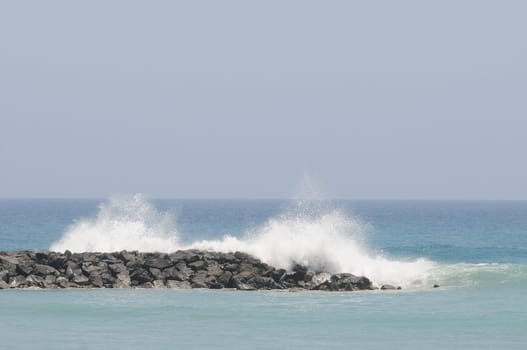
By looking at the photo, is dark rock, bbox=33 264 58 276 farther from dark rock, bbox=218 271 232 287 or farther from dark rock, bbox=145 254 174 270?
dark rock, bbox=218 271 232 287

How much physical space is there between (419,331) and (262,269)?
1054cm

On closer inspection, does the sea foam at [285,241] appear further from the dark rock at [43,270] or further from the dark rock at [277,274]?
the dark rock at [43,270]

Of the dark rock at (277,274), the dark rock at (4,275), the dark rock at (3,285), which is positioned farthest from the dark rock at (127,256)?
the dark rock at (277,274)

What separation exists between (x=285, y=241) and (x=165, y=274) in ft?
15.2

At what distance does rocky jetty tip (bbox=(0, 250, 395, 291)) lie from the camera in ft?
114

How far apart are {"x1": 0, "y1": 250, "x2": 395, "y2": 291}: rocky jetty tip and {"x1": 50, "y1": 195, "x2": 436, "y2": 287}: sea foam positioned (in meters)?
1.00

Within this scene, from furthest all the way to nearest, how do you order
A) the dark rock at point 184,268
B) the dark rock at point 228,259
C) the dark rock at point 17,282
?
1. the dark rock at point 228,259
2. the dark rock at point 184,268
3. the dark rock at point 17,282

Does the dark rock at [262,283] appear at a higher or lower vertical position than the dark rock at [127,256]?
lower

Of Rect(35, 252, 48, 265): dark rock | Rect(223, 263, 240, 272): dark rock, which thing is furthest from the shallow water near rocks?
Rect(35, 252, 48, 265): dark rock

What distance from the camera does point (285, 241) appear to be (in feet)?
124

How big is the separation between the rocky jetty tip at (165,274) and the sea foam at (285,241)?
100 cm

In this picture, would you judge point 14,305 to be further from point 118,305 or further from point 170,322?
point 170,322

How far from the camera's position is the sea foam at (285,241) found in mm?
37094

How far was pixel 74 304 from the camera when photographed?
101 feet
